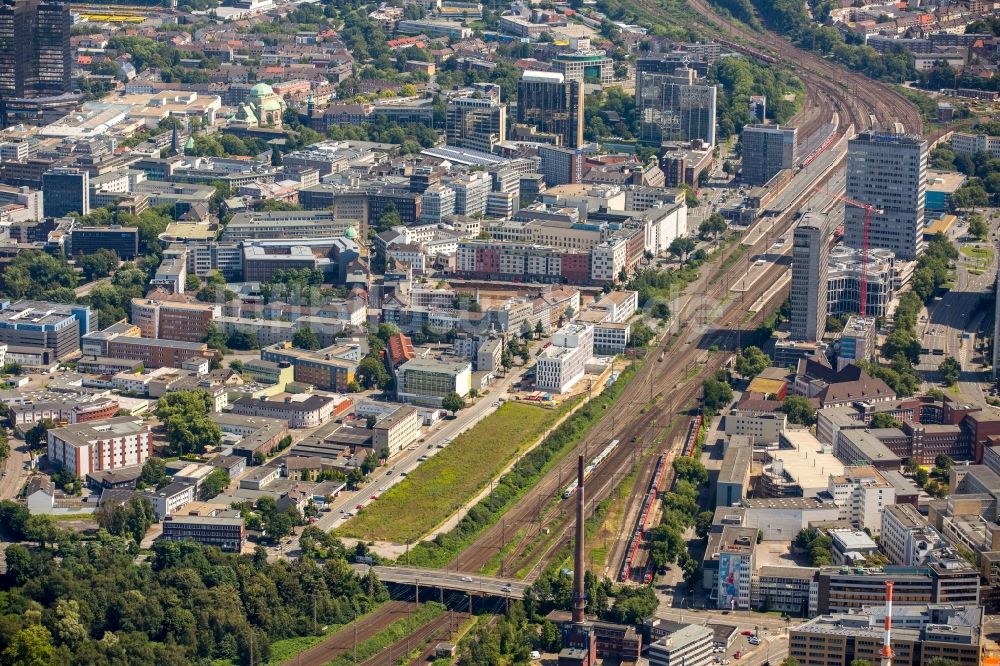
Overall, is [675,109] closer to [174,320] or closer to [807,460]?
[174,320]

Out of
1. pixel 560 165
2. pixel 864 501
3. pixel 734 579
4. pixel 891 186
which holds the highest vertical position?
pixel 891 186

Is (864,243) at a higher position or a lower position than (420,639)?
higher

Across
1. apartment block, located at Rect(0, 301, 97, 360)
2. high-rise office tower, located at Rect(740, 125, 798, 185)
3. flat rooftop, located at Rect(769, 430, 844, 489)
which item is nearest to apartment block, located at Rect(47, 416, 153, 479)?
apartment block, located at Rect(0, 301, 97, 360)

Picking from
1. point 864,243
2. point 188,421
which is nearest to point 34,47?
point 864,243

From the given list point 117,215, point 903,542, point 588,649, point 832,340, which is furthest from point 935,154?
point 588,649

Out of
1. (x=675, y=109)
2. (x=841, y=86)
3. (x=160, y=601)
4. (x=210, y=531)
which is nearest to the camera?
(x=160, y=601)

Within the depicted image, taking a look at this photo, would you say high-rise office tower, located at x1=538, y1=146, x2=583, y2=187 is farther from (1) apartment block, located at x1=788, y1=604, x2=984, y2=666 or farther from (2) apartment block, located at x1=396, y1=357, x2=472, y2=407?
(1) apartment block, located at x1=788, y1=604, x2=984, y2=666

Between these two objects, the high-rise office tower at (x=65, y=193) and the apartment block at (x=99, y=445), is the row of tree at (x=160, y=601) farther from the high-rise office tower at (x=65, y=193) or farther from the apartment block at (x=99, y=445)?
the high-rise office tower at (x=65, y=193)
